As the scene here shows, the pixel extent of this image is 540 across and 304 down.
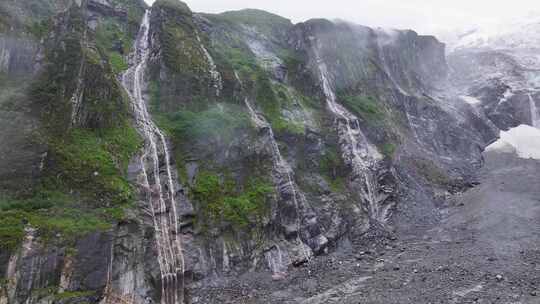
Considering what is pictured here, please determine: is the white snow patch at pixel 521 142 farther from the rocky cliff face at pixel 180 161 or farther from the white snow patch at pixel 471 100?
the white snow patch at pixel 471 100

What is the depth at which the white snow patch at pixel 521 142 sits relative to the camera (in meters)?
53.0

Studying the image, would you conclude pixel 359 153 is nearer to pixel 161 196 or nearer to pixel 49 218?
pixel 161 196

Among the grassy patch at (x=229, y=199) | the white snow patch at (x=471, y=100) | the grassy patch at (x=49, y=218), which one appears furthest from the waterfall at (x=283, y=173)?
the white snow patch at (x=471, y=100)

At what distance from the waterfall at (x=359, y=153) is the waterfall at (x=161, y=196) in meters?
17.6

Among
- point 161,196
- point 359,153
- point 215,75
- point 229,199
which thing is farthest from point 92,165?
point 359,153

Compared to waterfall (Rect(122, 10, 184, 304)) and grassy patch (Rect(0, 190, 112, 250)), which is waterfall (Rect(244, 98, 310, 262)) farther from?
grassy patch (Rect(0, 190, 112, 250))

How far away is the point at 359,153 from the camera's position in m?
39.6

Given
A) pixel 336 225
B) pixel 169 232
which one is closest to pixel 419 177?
pixel 336 225

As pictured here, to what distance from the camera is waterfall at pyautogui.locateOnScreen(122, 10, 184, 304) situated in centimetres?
2241

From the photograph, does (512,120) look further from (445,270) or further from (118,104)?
(118,104)

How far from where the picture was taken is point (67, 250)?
63.7 feet

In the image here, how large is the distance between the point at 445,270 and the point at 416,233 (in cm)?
881

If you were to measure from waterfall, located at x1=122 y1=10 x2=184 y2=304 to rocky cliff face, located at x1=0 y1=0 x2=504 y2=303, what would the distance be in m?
0.09

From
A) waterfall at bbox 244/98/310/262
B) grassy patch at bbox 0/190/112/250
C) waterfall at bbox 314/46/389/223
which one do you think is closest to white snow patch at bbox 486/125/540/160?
waterfall at bbox 314/46/389/223
